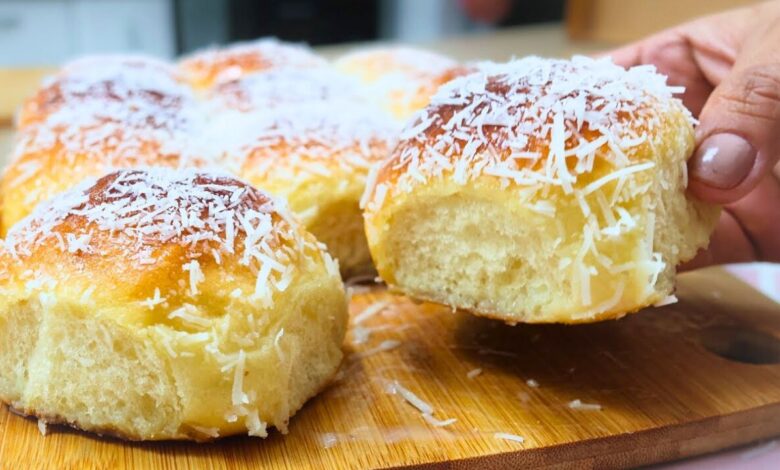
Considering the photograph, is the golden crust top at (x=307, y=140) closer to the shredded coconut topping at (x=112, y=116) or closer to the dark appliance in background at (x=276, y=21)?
the shredded coconut topping at (x=112, y=116)

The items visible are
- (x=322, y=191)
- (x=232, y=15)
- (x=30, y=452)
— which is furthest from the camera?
(x=232, y=15)

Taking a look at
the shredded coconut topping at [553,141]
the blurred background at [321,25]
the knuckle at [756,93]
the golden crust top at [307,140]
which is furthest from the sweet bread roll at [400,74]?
the blurred background at [321,25]

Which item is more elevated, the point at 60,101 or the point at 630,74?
the point at 630,74

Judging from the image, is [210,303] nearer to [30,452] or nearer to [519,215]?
[30,452]

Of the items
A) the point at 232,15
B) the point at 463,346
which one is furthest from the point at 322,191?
the point at 232,15

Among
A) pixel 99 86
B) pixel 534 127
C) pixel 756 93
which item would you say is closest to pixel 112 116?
pixel 99 86

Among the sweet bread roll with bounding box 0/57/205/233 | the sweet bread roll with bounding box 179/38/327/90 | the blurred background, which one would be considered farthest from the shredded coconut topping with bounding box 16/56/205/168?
the blurred background

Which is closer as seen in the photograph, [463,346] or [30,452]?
[30,452]

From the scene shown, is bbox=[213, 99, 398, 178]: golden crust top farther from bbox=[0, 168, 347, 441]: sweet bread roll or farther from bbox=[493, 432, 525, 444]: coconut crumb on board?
bbox=[493, 432, 525, 444]: coconut crumb on board
